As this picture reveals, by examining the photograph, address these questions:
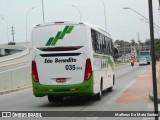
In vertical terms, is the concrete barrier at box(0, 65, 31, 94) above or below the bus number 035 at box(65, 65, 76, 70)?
below

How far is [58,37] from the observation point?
16.9m

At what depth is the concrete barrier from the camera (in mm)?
27516

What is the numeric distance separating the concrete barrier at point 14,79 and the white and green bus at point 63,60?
893cm

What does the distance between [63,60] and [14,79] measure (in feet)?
43.4

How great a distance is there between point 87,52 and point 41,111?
9.55 feet

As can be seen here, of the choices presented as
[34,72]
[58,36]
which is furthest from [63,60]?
[34,72]

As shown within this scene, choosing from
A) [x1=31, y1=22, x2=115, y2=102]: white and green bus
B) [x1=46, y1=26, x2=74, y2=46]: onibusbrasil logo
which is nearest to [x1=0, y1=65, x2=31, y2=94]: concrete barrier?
[x1=31, y1=22, x2=115, y2=102]: white and green bus

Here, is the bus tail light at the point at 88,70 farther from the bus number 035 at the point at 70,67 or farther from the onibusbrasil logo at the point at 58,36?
the onibusbrasil logo at the point at 58,36

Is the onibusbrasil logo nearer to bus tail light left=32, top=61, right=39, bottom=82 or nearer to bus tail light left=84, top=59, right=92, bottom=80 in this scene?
bus tail light left=32, top=61, right=39, bottom=82

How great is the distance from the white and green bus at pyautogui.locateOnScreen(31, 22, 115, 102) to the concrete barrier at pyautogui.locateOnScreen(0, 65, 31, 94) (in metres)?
8.93

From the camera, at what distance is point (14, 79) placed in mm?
29453

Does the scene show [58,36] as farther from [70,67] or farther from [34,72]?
[34,72]

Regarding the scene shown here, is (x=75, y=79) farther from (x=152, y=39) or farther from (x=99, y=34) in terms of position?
(x=152, y=39)

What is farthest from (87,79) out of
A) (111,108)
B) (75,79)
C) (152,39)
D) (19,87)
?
(19,87)
